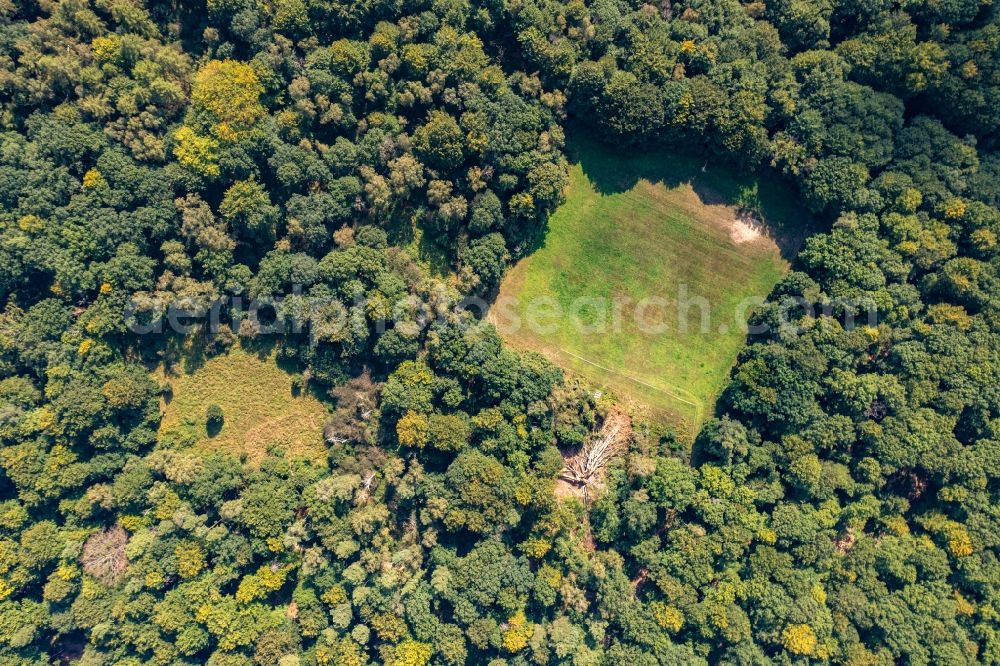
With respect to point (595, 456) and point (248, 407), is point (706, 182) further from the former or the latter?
point (248, 407)

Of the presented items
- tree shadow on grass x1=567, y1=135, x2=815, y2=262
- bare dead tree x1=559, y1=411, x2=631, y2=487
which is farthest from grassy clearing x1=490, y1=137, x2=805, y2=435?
bare dead tree x1=559, y1=411, x2=631, y2=487

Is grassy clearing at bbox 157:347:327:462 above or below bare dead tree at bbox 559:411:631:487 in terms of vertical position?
below

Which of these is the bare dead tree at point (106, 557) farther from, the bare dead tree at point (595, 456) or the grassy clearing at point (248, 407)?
the bare dead tree at point (595, 456)

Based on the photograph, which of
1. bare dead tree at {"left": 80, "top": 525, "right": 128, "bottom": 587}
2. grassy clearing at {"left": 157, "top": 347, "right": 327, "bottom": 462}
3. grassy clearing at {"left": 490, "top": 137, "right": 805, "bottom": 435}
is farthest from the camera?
grassy clearing at {"left": 490, "top": 137, "right": 805, "bottom": 435}

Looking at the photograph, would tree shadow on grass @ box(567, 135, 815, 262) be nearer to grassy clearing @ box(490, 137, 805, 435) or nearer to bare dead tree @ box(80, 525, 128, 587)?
grassy clearing @ box(490, 137, 805, 435)

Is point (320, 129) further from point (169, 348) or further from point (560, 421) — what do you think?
point (560, 421)

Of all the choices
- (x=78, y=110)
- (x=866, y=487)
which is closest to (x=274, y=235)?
(x=78, y=110)

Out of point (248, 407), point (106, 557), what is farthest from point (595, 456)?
point (106, 557)
